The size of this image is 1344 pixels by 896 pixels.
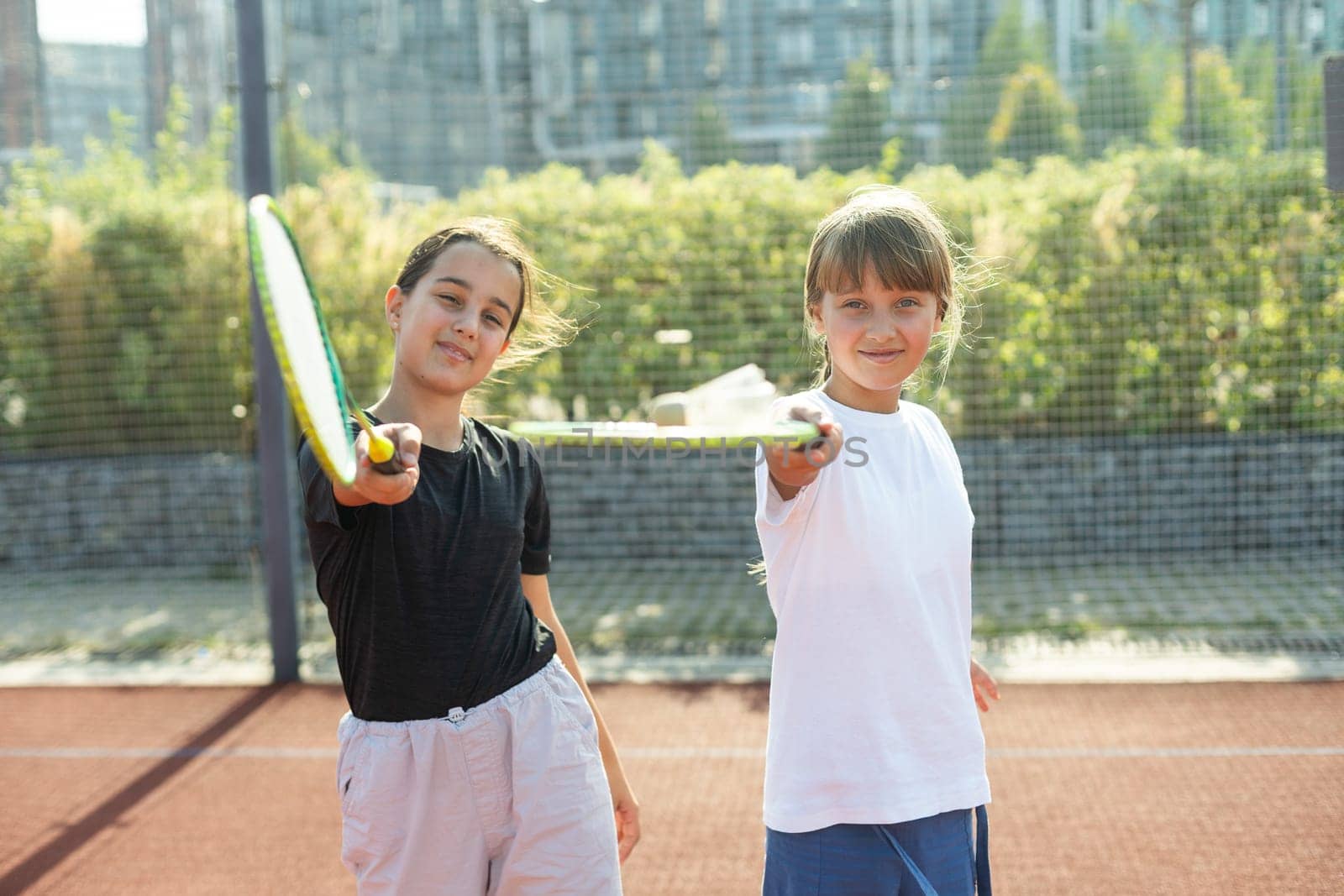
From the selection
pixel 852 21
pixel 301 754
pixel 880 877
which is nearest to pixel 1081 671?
pixel 301 754

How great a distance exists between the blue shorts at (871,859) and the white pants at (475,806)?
1.01ft

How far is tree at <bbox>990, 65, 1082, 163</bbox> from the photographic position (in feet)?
25.9

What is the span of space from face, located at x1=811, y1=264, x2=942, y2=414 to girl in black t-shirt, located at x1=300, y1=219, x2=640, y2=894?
586 mm

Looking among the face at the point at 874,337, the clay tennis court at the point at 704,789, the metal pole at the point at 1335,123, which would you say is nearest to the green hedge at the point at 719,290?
the clay tennis court at the point at 704,789

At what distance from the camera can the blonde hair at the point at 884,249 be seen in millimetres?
2123

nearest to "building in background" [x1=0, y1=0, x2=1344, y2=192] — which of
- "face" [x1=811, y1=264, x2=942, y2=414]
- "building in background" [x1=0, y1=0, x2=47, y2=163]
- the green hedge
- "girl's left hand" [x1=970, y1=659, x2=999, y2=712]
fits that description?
"building in background" [x1=0, y1=0, x2=47, y2=163]

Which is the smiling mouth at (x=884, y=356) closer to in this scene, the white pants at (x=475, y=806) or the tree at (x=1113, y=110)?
the white pants at (x=475, y=806)

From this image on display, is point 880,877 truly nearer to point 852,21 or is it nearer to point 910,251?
point 910,251

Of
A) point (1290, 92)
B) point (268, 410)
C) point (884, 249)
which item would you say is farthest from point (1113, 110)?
point (884, 249)

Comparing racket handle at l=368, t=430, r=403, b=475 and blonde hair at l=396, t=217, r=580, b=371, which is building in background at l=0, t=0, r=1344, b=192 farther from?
racket handle at l=368, t=430, r=403, b=475

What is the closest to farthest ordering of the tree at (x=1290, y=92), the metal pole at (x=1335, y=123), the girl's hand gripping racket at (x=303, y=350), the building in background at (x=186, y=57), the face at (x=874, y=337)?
the girl's hand gripping racket at (x=303, y=350)
the face at (x=874, y=337)
the metal pole at (x=1335, y=123)
the tree at (x=1290, y=92)
the building in background at (x=186, y=57)

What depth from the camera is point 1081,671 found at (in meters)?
5.74

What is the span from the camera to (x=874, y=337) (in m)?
2.10

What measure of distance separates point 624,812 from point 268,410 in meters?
3.96
